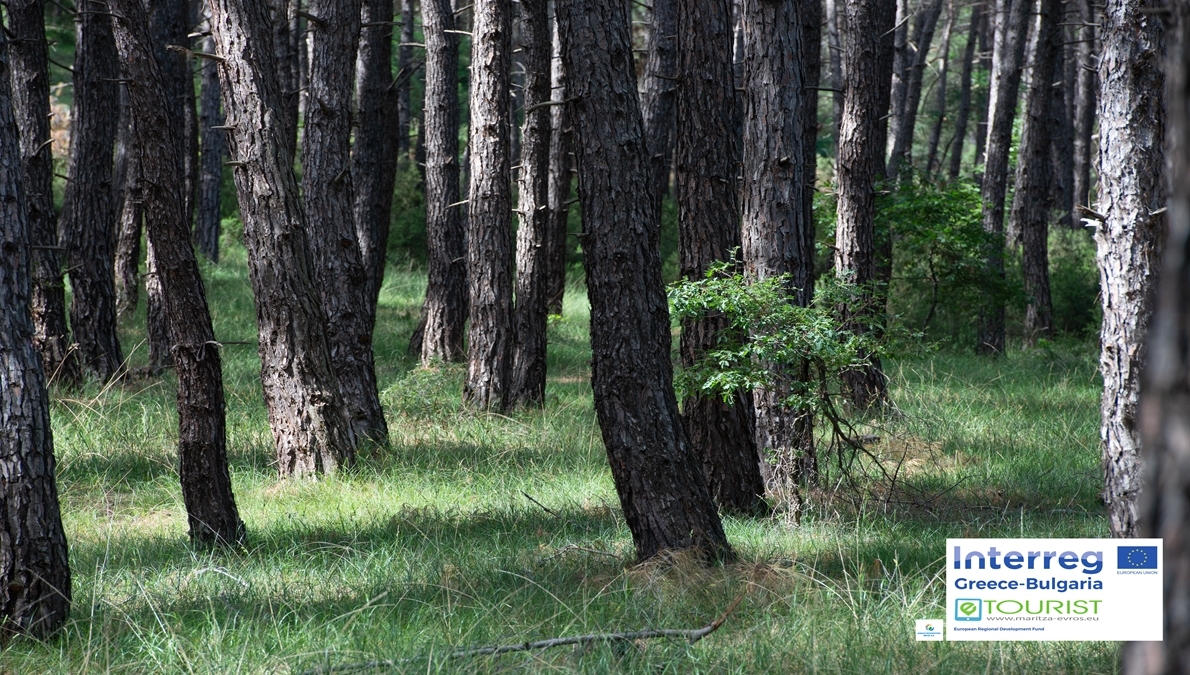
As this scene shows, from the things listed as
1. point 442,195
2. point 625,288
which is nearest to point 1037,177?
point 442,195

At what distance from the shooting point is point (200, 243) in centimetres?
1883

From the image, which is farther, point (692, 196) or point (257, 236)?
point (257, 236)

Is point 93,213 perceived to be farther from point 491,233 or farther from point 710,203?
point 710,203

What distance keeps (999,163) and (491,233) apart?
9278mm

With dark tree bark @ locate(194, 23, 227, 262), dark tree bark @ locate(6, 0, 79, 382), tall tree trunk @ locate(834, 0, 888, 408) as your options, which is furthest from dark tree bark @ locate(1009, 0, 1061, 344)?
dark tree bark @ locate(194, 23, 227, 262)

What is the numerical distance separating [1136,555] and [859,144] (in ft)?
22.1

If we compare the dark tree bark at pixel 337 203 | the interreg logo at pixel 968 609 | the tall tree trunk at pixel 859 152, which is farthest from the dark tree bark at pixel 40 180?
the interreg logo at pixel 968 609

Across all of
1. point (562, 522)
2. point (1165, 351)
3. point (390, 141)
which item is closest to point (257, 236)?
point (562, 522)

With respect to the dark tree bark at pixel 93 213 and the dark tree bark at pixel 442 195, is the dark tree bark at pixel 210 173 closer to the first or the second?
the dark tree bark at pixel 93 213

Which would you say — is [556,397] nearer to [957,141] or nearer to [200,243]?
[200,243]

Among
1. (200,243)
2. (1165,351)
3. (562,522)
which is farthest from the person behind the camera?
(200,243)

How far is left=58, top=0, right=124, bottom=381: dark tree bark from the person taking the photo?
33.4 feet

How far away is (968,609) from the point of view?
399 centimetres

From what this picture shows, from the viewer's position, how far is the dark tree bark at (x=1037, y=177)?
546 inches
